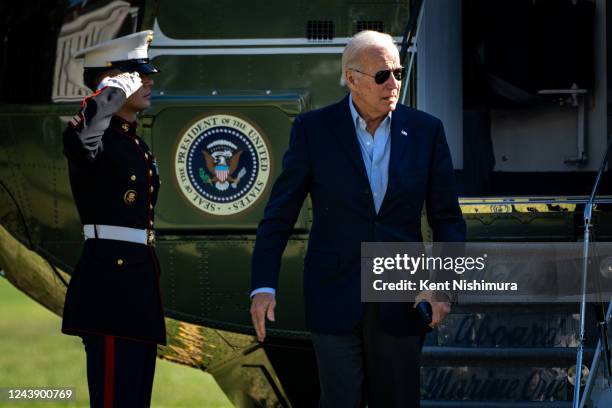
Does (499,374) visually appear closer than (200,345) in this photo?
Yes

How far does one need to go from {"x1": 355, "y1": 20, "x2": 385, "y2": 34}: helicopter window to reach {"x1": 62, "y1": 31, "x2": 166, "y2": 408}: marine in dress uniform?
155 cm

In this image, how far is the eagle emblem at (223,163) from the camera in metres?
6.08

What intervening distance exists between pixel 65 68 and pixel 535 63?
2.29 metres

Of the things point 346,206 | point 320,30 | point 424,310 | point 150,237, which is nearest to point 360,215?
point 346,206

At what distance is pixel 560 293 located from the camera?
19.1 feet

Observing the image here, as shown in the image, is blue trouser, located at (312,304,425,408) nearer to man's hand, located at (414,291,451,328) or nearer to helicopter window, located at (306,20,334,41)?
man's hand, located at (414,291,451,328)

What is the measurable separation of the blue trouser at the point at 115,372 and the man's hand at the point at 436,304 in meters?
1.06

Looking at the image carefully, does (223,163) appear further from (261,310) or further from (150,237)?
(261,310)

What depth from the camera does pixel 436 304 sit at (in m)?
4.29

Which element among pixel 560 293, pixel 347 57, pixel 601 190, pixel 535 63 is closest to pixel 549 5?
pixel 535 63

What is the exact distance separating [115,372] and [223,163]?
1619 mm

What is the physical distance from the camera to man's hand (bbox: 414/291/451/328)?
4281mm

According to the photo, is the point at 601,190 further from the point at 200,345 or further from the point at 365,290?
the point at 365,290

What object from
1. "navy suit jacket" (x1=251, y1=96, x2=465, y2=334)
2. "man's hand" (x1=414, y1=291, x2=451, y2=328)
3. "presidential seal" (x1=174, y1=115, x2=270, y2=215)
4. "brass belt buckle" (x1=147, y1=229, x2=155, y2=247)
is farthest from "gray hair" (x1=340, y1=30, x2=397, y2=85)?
"presidential seal" (x1=174, y1=115, x2=270, y2=215)
